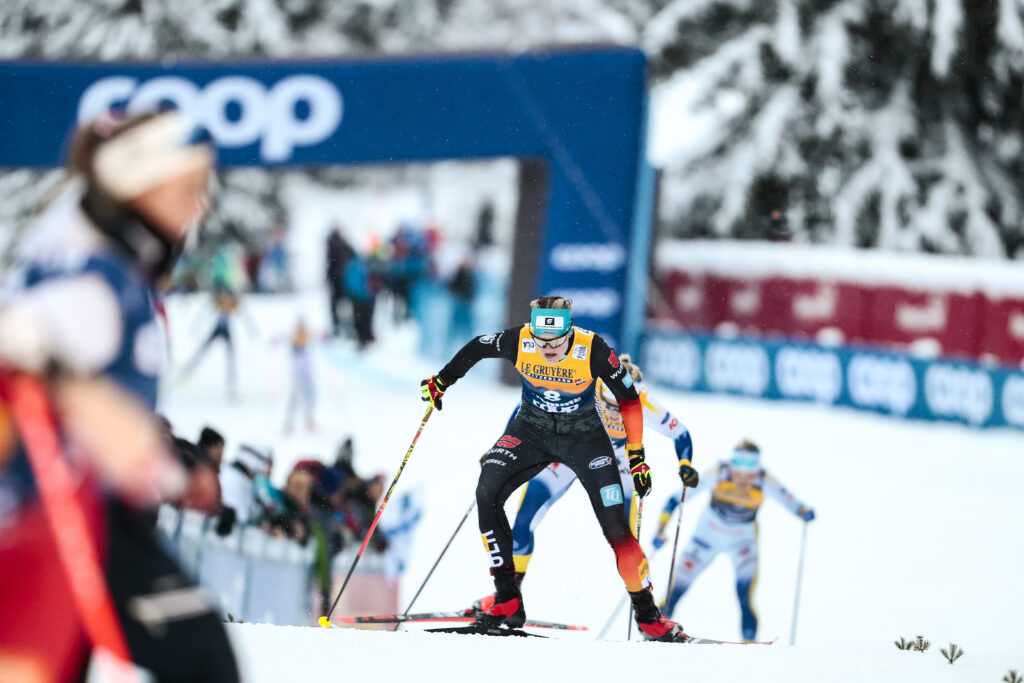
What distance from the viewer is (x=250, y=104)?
1475 centimetres

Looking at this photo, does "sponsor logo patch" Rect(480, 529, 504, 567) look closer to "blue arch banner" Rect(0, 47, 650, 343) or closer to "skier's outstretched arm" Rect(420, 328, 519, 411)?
"skier's outstretched arm" Rect(420, 328, 519, 411)

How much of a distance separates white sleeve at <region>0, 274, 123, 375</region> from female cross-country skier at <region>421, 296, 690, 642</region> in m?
3.73

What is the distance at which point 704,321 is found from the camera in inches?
683

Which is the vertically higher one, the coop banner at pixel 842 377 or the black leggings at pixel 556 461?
the coop banner at pixel 842 377

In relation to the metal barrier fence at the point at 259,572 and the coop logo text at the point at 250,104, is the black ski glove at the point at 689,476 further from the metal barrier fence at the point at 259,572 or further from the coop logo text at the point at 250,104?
the coop logo text at the point at 250,104

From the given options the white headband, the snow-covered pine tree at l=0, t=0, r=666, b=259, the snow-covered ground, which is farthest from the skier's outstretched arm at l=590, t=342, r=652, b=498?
the snow-covered pine tree at l=0, t=0, r=666, b=259

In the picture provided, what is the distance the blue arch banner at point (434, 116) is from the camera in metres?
14.6

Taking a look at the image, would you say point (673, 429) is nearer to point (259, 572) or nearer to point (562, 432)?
point (562, 432)

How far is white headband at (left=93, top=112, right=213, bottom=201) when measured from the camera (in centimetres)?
205

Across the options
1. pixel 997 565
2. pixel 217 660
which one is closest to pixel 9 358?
pixel 217 660

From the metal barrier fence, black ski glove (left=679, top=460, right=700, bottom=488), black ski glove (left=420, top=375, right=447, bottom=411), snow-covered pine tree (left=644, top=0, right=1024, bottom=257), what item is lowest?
the metal barrier fence

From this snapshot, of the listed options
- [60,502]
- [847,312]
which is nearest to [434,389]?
[60,502]

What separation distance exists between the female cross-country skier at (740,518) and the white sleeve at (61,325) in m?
6.63

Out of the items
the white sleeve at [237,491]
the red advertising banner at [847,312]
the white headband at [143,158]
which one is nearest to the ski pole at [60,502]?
the white headband at [143,158]
